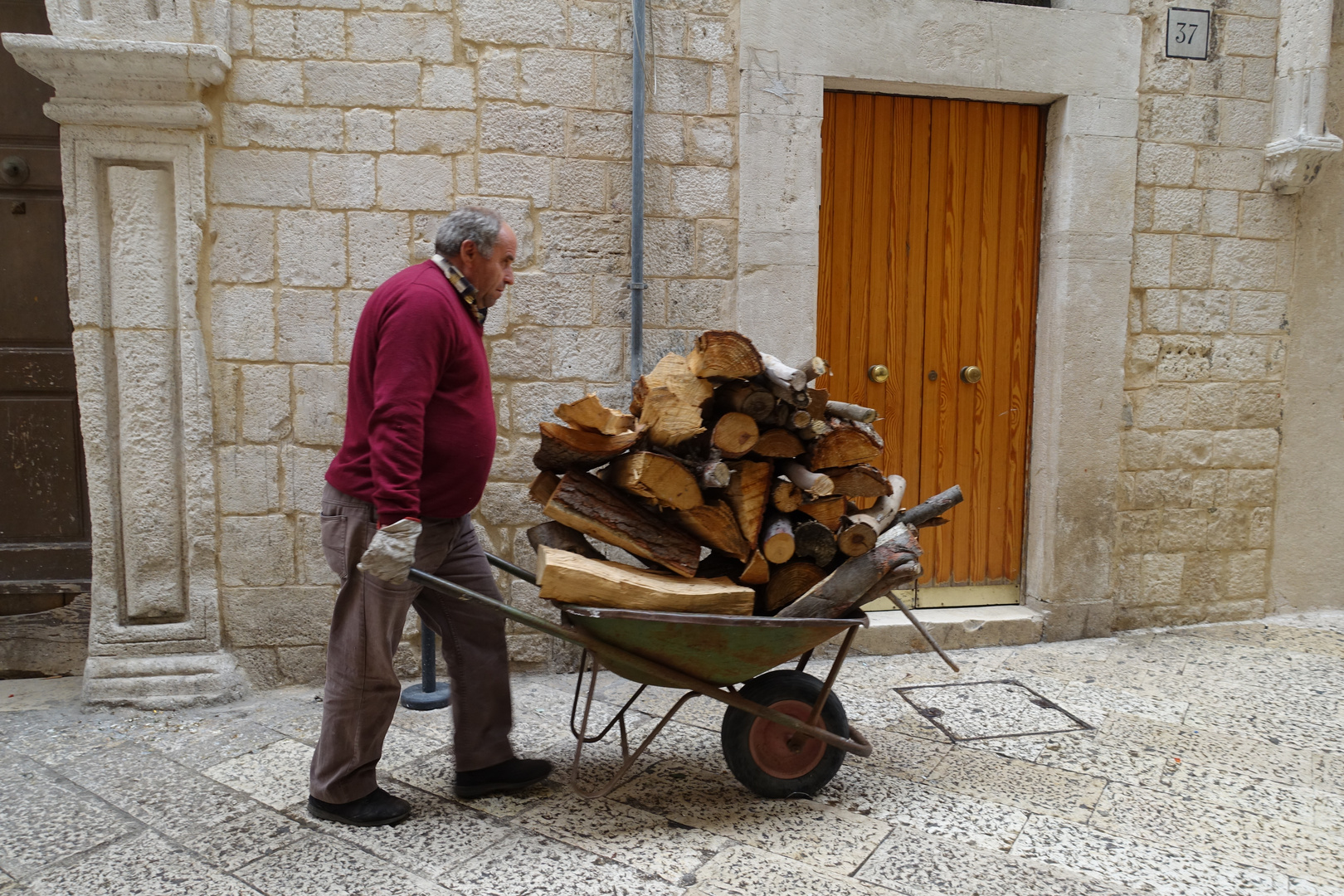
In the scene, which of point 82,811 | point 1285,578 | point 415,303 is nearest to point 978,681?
point 1285,578

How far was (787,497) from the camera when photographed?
8.63ft

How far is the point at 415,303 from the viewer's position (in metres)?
2.47

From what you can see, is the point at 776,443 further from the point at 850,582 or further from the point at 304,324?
the point at 304,324

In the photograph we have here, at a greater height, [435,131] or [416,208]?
[435,131]

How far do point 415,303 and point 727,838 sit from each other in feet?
5.75

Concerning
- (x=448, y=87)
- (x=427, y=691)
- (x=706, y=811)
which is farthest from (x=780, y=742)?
(x=448, y=87)

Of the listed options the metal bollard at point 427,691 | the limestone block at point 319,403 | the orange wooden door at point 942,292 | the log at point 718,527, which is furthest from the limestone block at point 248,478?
the orange wooden door at point 942,292

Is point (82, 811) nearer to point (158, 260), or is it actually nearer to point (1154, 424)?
point (158, 260)

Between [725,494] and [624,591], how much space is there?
0.42 meters

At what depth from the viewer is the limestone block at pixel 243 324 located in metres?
3.73

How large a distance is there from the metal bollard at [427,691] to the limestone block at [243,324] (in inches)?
52.8

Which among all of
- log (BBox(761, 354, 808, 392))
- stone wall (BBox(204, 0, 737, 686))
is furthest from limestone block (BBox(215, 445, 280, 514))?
log (BBox(761, 354, 808, 392))

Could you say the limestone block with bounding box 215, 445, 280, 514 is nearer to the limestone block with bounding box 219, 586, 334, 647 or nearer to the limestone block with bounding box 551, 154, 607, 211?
the limestone block with bounding box 219, 586, 334, 647

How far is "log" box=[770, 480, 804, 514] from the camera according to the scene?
263 cm
